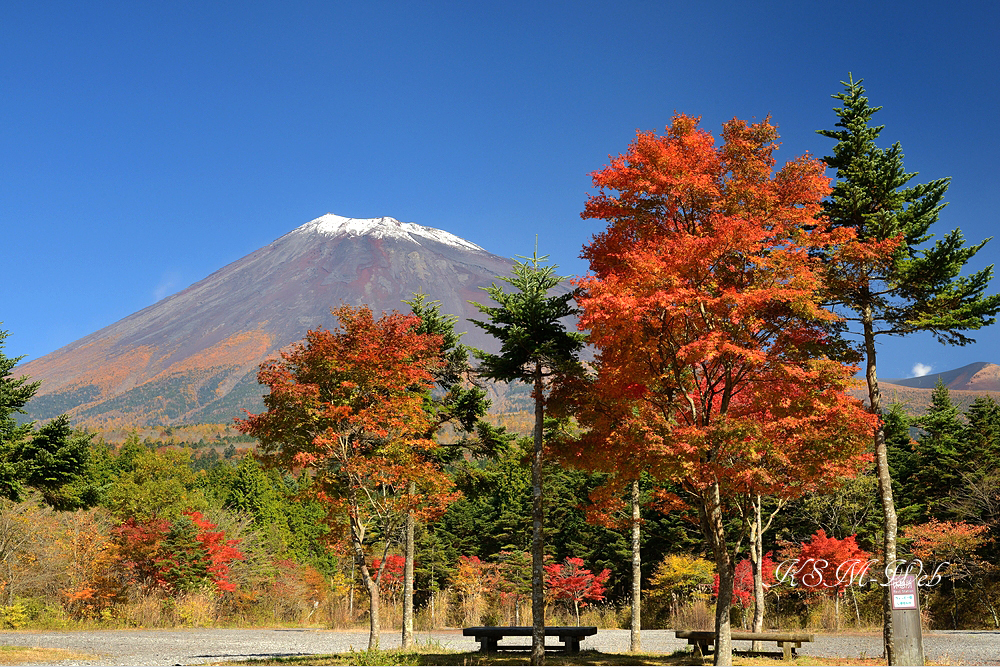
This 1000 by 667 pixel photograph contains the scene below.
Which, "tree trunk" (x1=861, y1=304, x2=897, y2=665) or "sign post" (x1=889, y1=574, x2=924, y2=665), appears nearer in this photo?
"sign post" (x1=889, y1=574, x2=924, y2=665)

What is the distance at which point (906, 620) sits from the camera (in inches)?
495

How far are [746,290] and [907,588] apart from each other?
5.73m

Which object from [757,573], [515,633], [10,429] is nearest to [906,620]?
[515,633]

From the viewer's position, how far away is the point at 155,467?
54.7 metres

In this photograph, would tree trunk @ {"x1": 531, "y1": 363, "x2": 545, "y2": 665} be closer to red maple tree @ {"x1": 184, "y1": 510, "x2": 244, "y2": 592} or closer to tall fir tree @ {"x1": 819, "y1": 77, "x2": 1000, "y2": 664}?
tall fir tree @ {"x1": 819, "y1": 77, "x2": 1000, "y2": 664}

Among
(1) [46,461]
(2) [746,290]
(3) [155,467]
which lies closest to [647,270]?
(2) [746,290]

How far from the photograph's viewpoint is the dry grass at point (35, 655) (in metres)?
15.1

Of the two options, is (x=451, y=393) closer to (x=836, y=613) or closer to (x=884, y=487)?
(x=884, y=487)

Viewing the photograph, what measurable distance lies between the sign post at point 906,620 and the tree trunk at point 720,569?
279 cm

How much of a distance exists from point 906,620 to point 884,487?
337 cm

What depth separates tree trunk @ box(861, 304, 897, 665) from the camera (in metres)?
14.7

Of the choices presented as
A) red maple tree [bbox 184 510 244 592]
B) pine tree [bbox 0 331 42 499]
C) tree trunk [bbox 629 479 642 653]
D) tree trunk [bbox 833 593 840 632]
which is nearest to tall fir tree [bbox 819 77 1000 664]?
tree trunk [bbox 629 479 642 653]

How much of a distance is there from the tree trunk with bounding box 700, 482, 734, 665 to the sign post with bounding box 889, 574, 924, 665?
9.17ft

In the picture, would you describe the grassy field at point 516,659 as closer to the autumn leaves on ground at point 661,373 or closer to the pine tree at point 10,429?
the autumn leaves on ground at point 661,373
